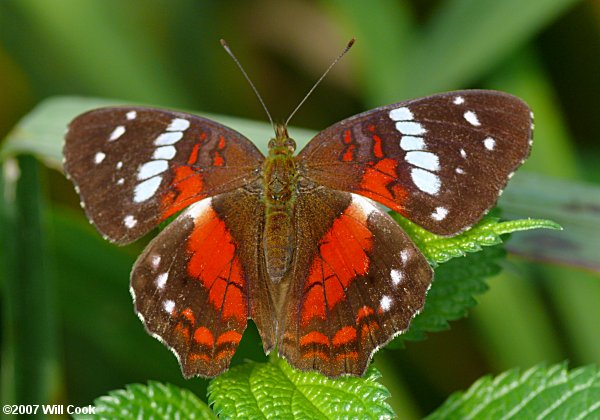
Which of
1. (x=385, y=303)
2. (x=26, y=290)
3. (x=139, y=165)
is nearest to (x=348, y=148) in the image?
(x=385, y=303)

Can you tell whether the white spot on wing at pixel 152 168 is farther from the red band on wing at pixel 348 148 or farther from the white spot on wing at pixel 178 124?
the red band on wing at pixel 348 148

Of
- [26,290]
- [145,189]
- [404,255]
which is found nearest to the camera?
[404,255]

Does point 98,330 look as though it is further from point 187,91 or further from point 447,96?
point 447,96

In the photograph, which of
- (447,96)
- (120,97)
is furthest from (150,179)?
(120,97)

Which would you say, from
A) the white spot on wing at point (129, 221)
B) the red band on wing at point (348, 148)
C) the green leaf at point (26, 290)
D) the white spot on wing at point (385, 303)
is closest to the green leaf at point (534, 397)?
the white spot on wing at point (385, 303)

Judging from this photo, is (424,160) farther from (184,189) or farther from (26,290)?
(26,290)

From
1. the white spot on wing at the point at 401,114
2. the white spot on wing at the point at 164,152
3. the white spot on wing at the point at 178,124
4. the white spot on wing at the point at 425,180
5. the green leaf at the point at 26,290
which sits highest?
the white spot on wing at the point at 401,114

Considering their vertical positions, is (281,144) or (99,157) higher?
(281,144)
